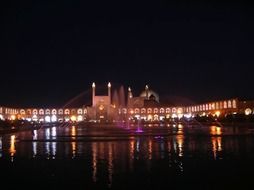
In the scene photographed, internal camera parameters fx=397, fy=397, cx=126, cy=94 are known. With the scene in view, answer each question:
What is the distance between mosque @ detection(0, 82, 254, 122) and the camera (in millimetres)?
111312

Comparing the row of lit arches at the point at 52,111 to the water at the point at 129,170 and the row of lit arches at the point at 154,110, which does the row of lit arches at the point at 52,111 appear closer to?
the row of lit arches at the point at 154,110

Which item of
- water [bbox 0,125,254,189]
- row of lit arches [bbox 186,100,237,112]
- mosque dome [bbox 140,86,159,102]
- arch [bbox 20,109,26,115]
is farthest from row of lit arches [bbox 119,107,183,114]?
water [bbox 0,125,254,189]

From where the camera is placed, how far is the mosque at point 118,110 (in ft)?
365

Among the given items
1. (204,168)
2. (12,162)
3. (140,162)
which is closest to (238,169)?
(204,168)

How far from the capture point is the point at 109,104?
124 m

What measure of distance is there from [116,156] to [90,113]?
4324 inches

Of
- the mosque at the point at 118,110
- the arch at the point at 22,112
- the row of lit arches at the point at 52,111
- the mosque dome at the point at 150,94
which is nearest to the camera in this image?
the mosque at the point at 118,110

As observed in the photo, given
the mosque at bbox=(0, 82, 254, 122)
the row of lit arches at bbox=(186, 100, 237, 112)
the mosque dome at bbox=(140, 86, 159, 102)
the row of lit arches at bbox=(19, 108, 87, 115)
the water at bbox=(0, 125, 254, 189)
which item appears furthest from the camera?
the mosque dome at bbox=(140, 86, 159, 102)

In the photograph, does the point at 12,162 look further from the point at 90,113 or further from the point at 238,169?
the point at 90,113

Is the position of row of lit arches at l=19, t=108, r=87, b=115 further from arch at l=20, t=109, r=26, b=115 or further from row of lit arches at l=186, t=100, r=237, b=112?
row of lit arches at l=186, t=100, r=237, b=112

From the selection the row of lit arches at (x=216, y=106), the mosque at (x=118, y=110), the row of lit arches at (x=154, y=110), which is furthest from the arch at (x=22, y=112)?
the row of lit arches at (x=216, y=106)

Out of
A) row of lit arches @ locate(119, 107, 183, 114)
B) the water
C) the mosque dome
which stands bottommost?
the water

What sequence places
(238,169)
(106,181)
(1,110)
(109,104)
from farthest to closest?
(109,104) → (1,110) → (238,169) → (106,181)

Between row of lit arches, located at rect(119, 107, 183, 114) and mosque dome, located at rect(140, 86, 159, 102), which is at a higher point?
mosque dome, located at rect(140, 86, 159, 102)
